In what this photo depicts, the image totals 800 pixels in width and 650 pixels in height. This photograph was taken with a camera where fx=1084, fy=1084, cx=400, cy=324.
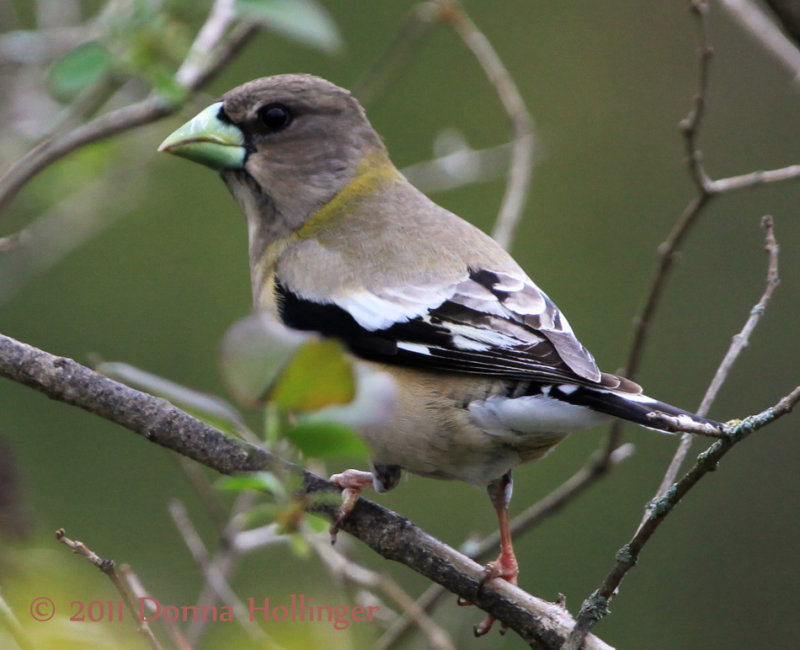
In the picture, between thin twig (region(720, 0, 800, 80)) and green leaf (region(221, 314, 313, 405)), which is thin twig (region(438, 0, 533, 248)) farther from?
green leaf (region(221, 314, 313, 405))

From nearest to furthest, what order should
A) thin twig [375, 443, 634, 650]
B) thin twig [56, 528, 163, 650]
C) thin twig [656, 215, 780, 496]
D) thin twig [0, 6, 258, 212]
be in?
1. thin twig [56, 528, 163, 650]
2. thin twig [656, 215, 780, 496]
3. thin twig [0, 6, 258, 212]
4. thin twig [375, 443, 634, 650]

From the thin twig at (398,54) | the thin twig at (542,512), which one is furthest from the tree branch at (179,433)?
the thin twig at (398,54)

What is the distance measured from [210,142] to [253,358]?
2.58 metres

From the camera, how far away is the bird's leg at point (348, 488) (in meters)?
2.85

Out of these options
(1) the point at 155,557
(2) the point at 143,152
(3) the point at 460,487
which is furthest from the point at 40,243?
(3) the point at 460,487

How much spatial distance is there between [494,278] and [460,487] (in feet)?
14.5

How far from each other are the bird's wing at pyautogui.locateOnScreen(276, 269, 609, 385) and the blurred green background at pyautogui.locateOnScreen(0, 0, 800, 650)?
2851 mm

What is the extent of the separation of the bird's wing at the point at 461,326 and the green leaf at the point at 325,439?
152 centimetres

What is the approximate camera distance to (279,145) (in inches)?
157

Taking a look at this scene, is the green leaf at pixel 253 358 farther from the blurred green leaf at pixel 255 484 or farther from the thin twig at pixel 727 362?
the thin twig at pixel 727 362

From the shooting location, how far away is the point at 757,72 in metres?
8.66

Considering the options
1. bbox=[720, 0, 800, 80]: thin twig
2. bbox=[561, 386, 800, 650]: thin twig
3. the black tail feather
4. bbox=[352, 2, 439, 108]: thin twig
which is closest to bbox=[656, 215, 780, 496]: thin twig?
the black tail feather

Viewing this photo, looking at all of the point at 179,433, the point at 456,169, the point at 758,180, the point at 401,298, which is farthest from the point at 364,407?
the point at 456,169

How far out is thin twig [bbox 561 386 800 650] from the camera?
1942 millimetres
